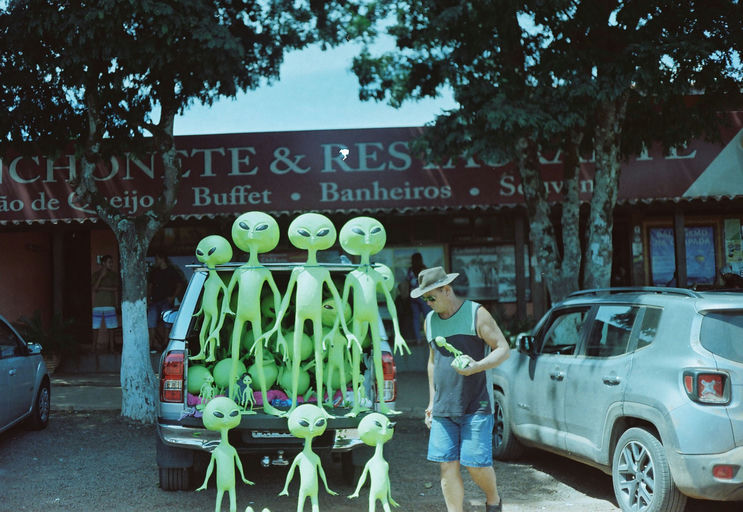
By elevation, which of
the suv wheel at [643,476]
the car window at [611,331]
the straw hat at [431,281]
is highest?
the straw hat at [431,281]

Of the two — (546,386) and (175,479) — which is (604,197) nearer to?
(546,386)

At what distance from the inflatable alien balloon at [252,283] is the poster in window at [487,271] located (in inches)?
363

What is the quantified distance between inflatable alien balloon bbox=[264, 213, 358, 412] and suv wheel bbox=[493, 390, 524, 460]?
8.37ft

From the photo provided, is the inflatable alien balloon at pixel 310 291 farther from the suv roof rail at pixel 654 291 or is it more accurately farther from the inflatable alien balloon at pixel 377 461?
the suv roof rail at pixel 654 291

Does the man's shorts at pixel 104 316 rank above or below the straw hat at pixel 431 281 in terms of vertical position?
below

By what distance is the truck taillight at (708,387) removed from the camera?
15.0ft

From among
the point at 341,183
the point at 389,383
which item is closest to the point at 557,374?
the point at 389,383

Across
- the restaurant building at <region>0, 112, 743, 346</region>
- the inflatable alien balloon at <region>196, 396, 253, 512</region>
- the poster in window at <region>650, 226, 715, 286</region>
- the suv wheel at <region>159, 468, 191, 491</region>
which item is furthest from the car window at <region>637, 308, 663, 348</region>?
the poster in window at <region>650, 226, 715, 286</region>

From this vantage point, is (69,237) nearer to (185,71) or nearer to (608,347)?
(185,71)

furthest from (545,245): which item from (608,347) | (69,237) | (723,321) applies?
(69,237)

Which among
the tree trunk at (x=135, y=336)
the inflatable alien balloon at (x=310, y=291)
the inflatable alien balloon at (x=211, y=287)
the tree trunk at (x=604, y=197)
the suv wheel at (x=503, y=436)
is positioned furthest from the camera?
the tree trunk at (x=604, y=197)

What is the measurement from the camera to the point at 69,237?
15180 millimetres

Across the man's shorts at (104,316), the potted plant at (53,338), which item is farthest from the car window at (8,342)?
the man's shorts at (104,316)

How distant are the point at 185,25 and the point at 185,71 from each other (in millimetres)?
697
